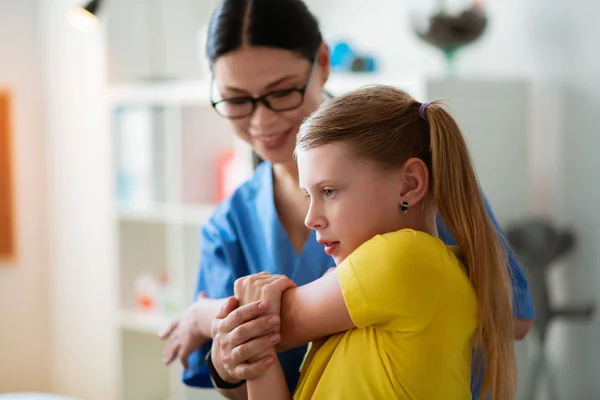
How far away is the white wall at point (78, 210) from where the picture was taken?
11.8 feet

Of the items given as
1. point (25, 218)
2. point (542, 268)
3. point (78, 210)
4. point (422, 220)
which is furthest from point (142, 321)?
point (422, 220)

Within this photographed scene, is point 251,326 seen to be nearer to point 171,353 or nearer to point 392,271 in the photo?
point 392,271

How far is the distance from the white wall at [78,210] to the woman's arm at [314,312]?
7.88 ft

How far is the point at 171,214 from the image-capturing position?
3227mm

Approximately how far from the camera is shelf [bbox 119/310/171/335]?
10.8 feet

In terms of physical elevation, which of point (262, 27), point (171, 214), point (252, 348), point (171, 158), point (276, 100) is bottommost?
point (171, 214)

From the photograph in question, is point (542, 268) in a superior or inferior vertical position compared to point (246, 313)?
inferior

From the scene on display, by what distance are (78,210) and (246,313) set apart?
2.70m

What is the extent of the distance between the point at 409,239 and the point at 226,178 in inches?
85.0

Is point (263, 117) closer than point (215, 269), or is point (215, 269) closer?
point (263, 117)

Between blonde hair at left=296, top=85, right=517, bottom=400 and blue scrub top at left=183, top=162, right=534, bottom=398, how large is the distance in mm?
255

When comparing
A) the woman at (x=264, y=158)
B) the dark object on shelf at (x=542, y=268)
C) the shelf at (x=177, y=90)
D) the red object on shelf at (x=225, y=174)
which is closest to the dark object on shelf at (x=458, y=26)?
the shelf at (x=177, y=90)

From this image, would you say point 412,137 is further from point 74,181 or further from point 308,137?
point 74,181

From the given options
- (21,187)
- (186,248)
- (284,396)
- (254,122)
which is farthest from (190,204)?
(284,396)
